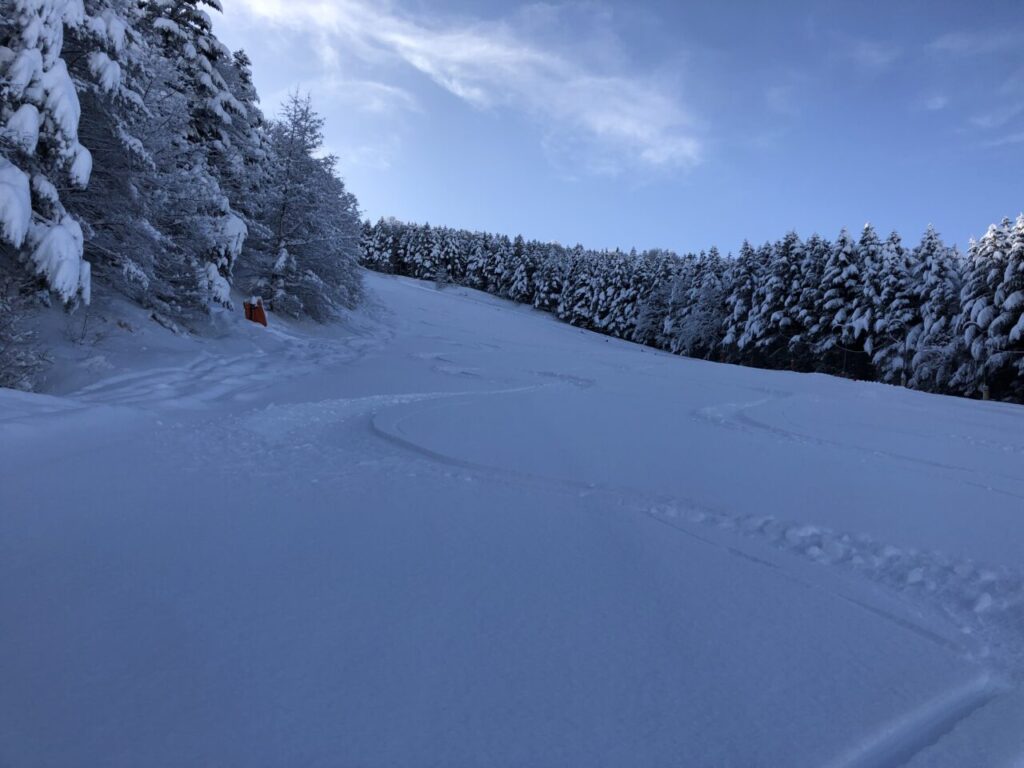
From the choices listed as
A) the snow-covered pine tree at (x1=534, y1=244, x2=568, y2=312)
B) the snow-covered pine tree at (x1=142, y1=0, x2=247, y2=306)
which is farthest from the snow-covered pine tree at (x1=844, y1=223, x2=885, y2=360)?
the snow-covered pine tree at (x1=534, y1=244, x2=568, y2=312)

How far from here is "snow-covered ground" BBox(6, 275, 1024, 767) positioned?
5.78 feet

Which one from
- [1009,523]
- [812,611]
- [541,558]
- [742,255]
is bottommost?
[541,558]

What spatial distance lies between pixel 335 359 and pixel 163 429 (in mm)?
7538

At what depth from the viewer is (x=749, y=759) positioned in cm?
170

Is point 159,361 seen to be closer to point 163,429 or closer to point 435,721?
point 163,429

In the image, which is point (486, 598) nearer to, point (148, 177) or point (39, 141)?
point (39, 141)

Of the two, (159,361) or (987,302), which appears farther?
(987,302)

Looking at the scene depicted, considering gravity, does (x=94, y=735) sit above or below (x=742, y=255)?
below

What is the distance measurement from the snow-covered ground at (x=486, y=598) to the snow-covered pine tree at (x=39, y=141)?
2632mm

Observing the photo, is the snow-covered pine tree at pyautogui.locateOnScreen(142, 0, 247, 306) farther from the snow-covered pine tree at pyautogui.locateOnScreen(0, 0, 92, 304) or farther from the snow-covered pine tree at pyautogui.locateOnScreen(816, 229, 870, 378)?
the snow-covered pine tree at pyautogui.locateOnScreen(816, 229, 870, 378)

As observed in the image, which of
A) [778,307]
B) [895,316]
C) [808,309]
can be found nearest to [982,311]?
[895,316]

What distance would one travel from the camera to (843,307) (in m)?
32.4

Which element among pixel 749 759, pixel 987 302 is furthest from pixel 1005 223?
pixel 749 759

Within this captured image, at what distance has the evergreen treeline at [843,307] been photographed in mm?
23891
